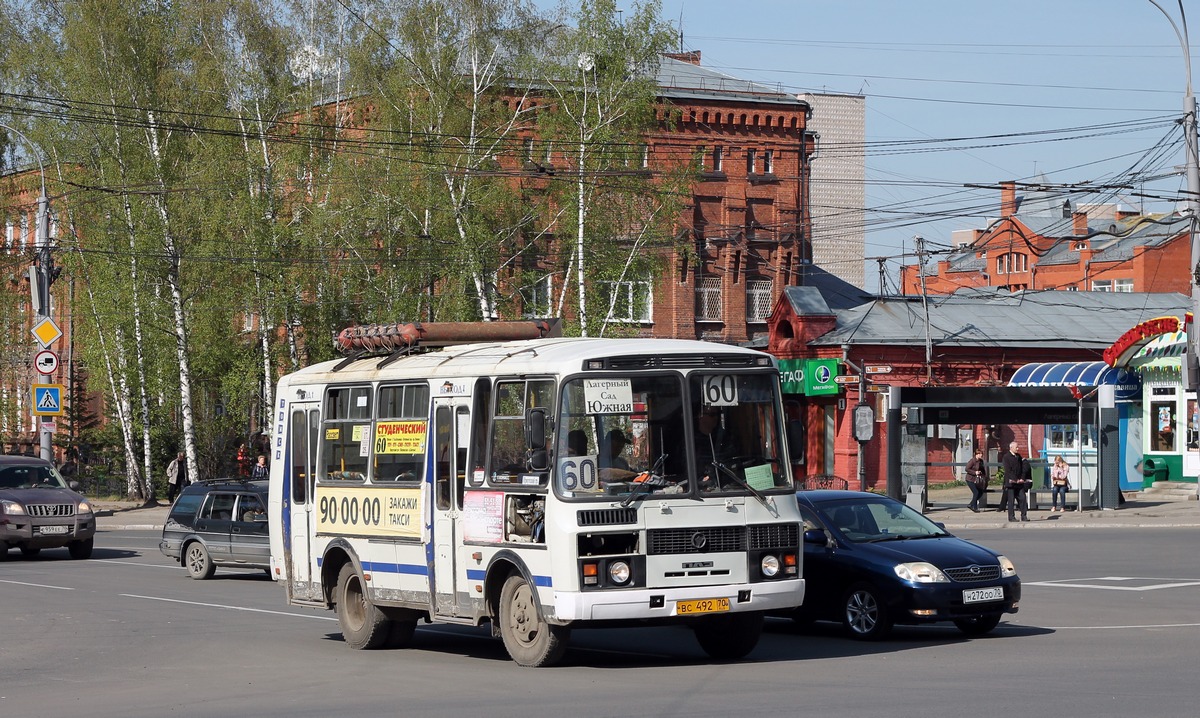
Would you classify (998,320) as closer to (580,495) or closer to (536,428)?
(580,495)

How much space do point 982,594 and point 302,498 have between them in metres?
6.79

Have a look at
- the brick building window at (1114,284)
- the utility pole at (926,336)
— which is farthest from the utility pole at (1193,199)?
the brick building window at (1114,284)

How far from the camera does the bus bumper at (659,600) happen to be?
12156 mm

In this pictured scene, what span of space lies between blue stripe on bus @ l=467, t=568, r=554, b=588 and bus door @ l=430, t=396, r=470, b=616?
18cm

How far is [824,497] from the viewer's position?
1602cm

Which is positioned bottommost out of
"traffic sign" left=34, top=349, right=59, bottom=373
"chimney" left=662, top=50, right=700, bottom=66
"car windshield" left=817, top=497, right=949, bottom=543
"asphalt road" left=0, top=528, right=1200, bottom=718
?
"asphalt road" left=0, top=528, right=1200, bottom=718

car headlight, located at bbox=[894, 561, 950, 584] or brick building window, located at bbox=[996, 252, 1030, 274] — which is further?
brick building window, located at bbox=[996, 252, 1030, 274]

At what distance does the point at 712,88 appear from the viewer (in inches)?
2383

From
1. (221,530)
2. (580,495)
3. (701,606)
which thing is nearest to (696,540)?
(701,606)

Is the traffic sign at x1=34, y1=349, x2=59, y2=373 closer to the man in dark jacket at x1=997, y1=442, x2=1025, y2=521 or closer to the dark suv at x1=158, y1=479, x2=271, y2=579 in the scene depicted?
the dark suv at x1=158, y1=479, x2=271, y2=579

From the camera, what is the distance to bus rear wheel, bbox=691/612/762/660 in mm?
13438

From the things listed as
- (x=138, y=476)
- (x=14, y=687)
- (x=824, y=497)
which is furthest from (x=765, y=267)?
(x=14, y=687)

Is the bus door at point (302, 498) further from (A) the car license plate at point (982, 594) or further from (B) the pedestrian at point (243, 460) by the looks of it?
(B) the pedestrian at point (243, 460)

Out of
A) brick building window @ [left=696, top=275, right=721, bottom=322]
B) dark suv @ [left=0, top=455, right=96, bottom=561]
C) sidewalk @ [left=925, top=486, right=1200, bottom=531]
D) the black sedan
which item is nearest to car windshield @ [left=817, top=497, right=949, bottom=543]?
the black sedan
